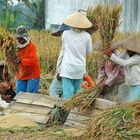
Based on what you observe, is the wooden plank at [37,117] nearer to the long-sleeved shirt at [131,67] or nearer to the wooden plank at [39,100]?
the wooden plank at [39,100]

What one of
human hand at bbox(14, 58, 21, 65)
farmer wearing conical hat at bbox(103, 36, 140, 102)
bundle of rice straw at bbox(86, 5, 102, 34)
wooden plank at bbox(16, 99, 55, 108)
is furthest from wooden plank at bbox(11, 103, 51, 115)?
bundle of rice straw at bbox(86, 5, 102, 34)

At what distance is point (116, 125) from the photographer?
18.6 feet

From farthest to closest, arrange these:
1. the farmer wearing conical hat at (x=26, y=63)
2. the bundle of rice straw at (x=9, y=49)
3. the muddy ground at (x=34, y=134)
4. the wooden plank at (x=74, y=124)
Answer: the farmer wearing conical hat at (x=26, y=63), the bundle of rice straw at (x=9, y=49), the wooden plank at (x=74, y=124), the muddy ground at (x=34, y=134)

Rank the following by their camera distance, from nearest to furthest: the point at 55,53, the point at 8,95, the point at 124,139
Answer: the point at 124,139
the point at 8,95
the point at 55,53

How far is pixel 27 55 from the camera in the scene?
7754mm

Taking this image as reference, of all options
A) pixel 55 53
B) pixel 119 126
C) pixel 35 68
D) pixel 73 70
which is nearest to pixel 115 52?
pixel 73 70

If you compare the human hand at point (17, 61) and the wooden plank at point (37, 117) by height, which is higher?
the human hand at point (17, 61)

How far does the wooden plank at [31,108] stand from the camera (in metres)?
6.92

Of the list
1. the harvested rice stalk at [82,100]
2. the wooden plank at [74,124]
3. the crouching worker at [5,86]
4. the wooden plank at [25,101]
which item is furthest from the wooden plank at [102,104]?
the crouching worker at [5,86]

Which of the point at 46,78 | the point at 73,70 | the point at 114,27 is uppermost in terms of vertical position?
the point at 114,27

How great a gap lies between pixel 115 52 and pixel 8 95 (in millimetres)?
2617

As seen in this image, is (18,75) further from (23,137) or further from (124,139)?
(124,139)

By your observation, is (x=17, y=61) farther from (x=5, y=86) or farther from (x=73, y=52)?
(x=5, y=86)

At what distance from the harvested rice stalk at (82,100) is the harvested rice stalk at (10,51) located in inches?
49.6
